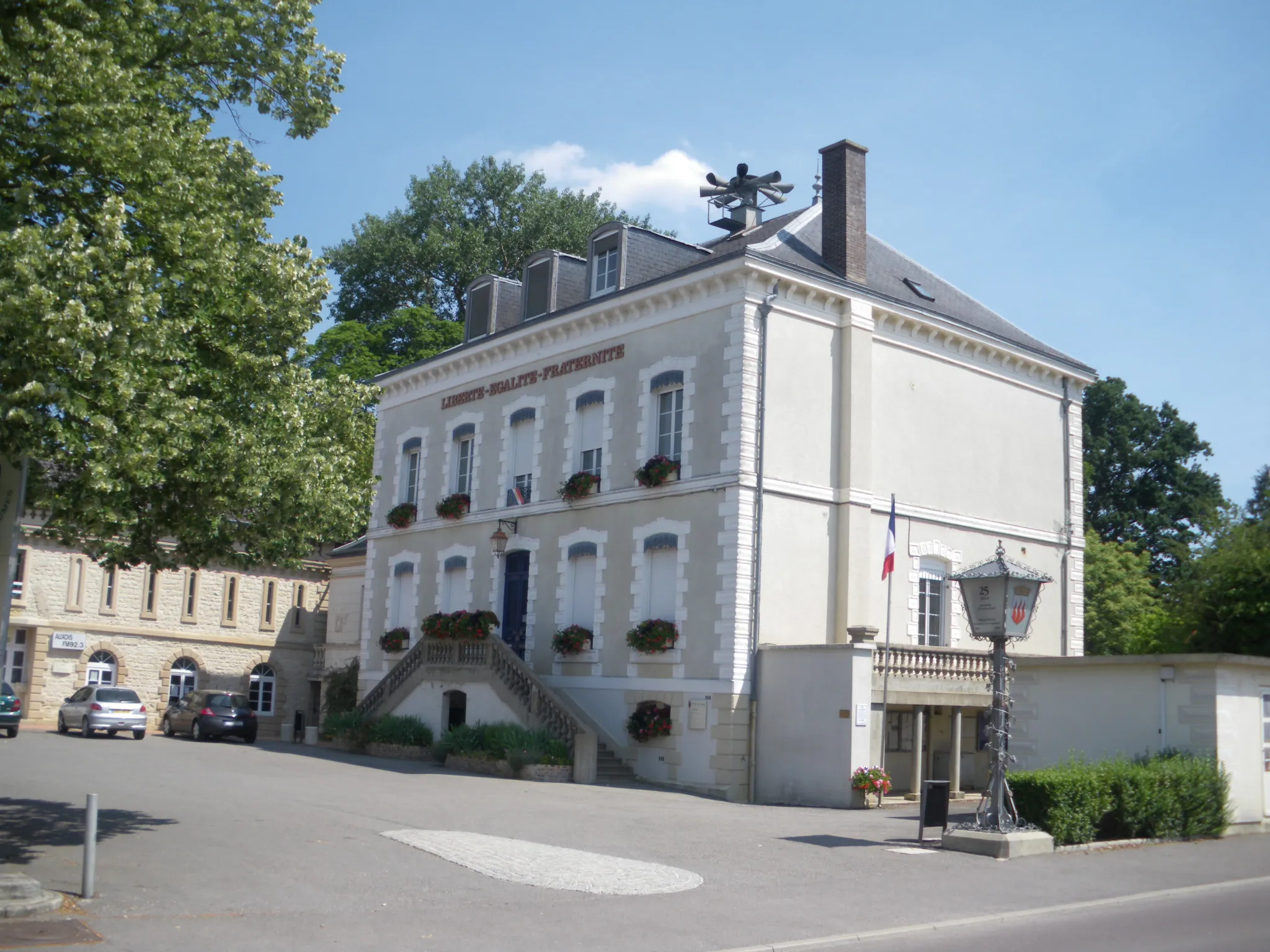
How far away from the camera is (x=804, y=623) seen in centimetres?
2227

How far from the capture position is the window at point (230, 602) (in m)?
42.1

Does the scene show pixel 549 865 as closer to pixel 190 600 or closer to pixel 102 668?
pixel 102 668

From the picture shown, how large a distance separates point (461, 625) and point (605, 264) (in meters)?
8.16

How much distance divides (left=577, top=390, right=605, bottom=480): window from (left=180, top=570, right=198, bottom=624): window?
20.6 m

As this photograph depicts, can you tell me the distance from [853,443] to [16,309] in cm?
1611

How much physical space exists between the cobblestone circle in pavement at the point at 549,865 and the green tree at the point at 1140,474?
38.2 metres

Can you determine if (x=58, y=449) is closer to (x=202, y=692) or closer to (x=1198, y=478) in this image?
(x=202, y=692)

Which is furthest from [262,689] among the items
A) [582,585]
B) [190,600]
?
[582,585]

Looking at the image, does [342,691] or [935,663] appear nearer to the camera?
[935,663]

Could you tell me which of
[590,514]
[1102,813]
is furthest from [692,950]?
[590,514]

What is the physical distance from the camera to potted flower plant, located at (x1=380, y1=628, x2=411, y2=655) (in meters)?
30.2

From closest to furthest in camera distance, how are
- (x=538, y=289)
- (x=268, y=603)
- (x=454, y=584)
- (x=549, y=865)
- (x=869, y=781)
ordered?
(x=549, y=865) → (x=869, y=781) → (x=538, y=289) → (x=454, y=584) → (x=268, y=603)

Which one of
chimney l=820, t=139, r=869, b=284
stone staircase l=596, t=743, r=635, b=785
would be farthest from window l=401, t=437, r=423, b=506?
chimney l=820, t=139, r=869, b=284

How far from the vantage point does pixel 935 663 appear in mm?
21516
